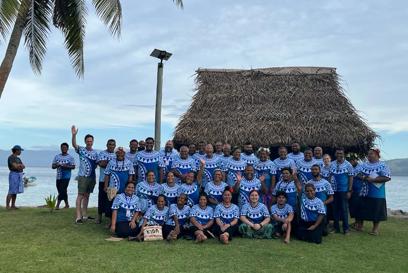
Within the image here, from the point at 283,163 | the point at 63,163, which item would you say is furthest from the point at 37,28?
the point at 283,163

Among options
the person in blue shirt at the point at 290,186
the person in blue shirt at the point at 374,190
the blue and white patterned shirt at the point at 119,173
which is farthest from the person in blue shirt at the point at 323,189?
the blue and white patterned shirt at the point at 119,173

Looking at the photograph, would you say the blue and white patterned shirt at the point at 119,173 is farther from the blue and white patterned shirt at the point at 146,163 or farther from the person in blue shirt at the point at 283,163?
the person in blue shirt at the point at 283,163

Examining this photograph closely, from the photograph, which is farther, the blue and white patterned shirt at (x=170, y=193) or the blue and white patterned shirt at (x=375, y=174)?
the blue and white patterned shirt at (x=375, y=174)

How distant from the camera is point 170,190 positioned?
912 centimetres

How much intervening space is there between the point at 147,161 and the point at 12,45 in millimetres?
3521

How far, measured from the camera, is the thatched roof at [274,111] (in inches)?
474

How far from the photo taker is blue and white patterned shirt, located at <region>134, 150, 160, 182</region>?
963 centimetres

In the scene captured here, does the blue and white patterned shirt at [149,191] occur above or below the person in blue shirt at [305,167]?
below

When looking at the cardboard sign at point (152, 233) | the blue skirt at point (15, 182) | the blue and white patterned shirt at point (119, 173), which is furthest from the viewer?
the blue skirt at point (15, 182)

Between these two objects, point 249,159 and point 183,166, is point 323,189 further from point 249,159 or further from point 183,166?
point 183,166

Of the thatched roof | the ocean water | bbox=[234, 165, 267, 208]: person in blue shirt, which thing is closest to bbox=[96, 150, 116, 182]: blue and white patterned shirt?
bbox=[234, 165, 267, 208]: person in blue shirt

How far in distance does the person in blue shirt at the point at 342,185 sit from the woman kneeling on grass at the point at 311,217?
3.13 feet

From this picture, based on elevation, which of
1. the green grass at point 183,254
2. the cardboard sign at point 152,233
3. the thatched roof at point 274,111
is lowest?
the green grass at point 183,254

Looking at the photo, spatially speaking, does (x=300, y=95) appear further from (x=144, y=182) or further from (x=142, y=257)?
(x=142, y=257)
